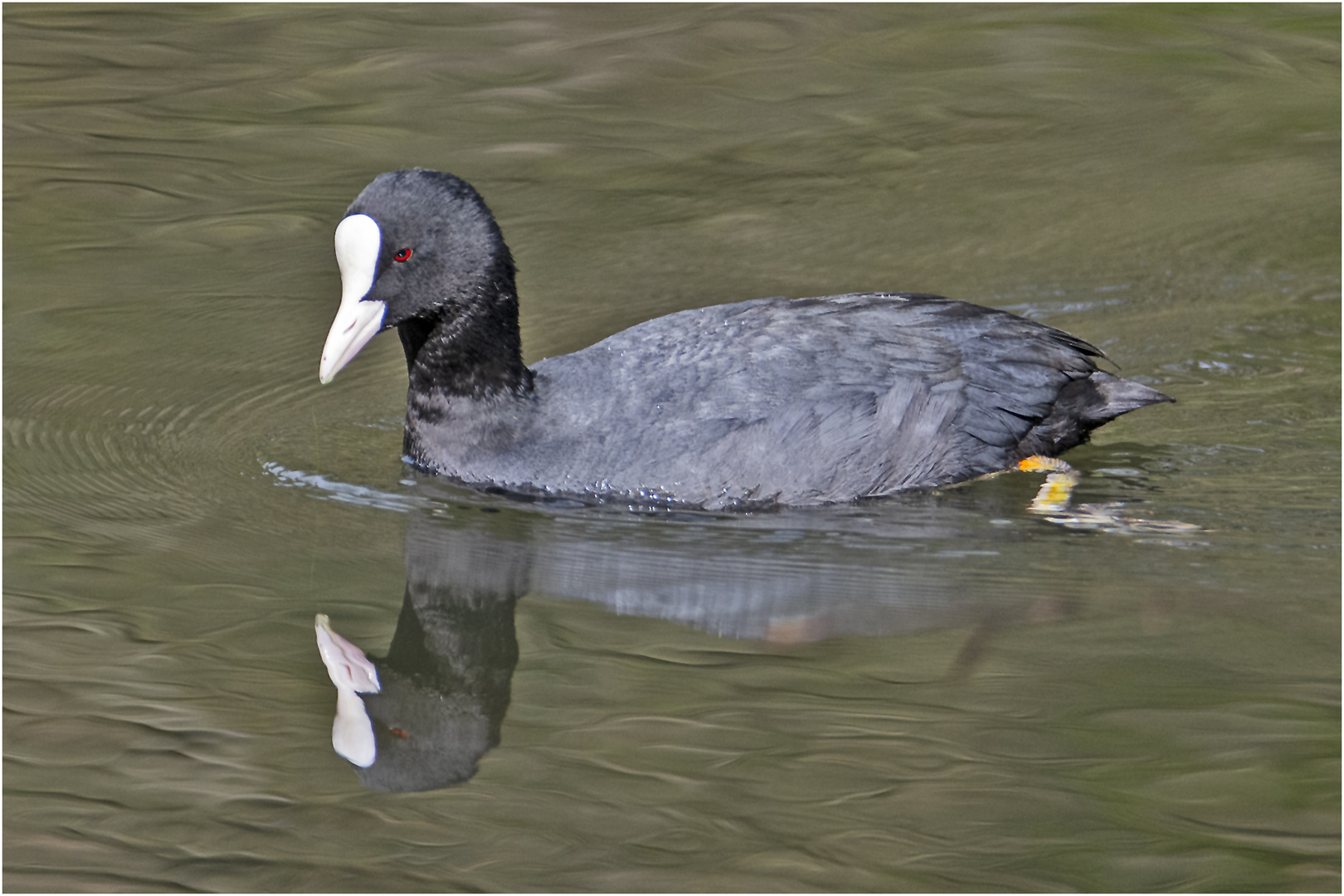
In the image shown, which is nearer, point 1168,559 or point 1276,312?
point 1168,559

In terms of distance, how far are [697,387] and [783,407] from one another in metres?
0.27

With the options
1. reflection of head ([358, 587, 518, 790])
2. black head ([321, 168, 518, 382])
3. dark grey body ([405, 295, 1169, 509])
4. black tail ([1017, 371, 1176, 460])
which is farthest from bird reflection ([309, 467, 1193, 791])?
black head ([321, 168, 518, 382])

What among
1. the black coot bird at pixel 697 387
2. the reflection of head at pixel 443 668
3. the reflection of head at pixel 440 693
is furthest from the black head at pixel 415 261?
the reflection of head at pixel 440 693

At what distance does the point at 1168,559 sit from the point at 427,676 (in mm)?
2027

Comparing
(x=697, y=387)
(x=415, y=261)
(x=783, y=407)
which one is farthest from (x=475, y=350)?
(x=783, y=407)

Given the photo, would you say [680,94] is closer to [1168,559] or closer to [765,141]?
[765,141]

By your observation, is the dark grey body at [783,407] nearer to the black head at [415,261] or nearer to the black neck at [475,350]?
the black neck at [475,350]

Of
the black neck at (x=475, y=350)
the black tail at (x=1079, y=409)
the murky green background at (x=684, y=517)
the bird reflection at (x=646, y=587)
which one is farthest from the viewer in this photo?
the black tail at (x=1079, y=409)

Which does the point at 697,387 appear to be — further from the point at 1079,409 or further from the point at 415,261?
the point at 1079,409

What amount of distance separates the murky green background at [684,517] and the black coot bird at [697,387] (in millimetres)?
154

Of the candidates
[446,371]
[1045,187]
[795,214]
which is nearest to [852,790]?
[446,371]

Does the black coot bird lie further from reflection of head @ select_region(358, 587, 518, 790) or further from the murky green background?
reflection of head @ select_region(358, 587, 518, 790)

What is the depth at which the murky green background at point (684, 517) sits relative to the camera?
3264mm

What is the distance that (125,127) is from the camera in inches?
319
